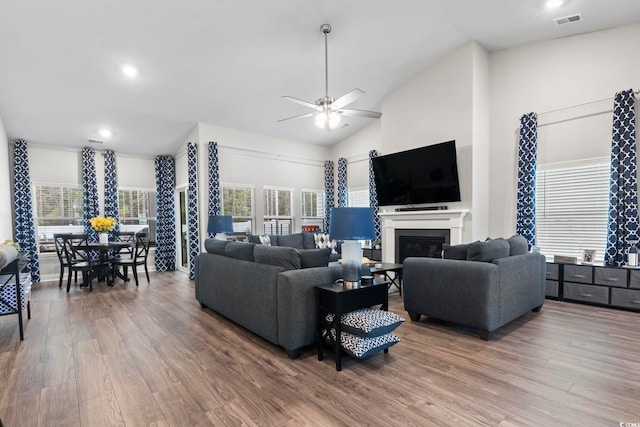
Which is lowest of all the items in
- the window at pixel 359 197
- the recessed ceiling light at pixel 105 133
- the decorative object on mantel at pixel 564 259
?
the decorative object on mantel at pixel 564 259

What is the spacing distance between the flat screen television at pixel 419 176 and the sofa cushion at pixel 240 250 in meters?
3.47

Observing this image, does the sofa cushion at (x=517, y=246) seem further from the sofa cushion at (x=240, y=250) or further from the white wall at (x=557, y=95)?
the sofa cushion at (x=240, y=250)

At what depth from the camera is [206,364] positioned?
108 inches

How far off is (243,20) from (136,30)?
1.22 meters

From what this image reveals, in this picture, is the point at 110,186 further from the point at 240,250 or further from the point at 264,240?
the point at 240,250

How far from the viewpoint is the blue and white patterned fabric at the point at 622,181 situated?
168 inches

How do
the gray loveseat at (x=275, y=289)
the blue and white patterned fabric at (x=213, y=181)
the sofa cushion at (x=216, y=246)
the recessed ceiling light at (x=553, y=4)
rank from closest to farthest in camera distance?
the gray loveseat at (x=275, y=289)
the recessed ceiling light at (x=553, y=4)
the sofa cushion at (x=216, y=246)
the blue and white patterned fabric at (x=213, y=181)

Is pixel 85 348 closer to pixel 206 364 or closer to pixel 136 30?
pixel 206 364

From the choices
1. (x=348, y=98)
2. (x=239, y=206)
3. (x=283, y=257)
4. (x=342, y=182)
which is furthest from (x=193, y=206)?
(x=283, y=257)

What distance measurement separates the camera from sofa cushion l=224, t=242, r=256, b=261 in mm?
3517

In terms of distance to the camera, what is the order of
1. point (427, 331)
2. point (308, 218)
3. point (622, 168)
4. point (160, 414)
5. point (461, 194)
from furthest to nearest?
point (308, 218), point (461, 194), point (622, 168), point (427, 331), point (160, 414)

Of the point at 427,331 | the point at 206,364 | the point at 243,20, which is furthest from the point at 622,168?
the point at 206,364

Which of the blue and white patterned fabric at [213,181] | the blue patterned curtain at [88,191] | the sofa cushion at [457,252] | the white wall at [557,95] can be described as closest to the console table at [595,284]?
the white wall at [557,95]

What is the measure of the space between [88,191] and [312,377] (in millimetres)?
6590
